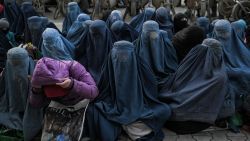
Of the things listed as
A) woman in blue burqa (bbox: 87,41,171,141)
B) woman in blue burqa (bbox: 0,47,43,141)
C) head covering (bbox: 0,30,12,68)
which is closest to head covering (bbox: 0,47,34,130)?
woman in blue burqa (bbox: 0,47,43,141)

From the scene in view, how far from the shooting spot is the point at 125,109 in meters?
4.36

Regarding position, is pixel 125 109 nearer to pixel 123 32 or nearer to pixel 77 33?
pixel 123 32

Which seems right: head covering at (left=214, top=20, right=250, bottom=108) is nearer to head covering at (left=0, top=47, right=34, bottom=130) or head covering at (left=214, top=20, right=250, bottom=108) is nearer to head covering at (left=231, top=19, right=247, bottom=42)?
head covering at (left=231, top=19, right=247, bottom=42)

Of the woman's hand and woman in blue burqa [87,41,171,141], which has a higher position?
the woman's hand

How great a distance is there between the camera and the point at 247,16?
28.2ft

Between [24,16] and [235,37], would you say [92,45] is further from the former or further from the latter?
[24,16]

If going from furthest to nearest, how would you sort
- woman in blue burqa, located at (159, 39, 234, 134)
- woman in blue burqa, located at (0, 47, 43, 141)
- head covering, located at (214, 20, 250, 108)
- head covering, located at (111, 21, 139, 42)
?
head covering, located at (111, 21, 139, 42)
head covering, located at (214, 20, 250, 108)
woman in blue burqa, located at (159, 39, 234, 134)
woman in blue burqa, located at (0, 47, 43, 141)

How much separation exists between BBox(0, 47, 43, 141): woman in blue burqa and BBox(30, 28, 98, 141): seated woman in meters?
0.17

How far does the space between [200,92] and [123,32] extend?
193 cm

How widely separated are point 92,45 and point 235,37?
1.70 meters

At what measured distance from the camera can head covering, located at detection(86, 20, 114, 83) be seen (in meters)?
5.02

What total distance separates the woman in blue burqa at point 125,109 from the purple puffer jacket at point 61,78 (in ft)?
1.29

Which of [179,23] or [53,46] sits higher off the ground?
[53,46]

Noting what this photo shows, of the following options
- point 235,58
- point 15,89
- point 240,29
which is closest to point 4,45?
point 15,89
